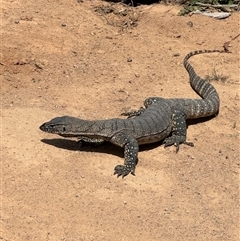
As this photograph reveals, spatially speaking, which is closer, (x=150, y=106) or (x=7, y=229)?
(x=7, y=229)

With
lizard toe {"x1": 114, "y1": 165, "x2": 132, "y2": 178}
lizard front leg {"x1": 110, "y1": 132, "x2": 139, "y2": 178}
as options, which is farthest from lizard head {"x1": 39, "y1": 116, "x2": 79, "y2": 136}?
lizard toe {"x1": 114, "y1": 165, "x2": 132, "y2": 178}

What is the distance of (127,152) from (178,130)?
120cm

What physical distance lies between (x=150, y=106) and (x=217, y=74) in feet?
7.72

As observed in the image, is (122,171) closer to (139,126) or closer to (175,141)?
(139,126)

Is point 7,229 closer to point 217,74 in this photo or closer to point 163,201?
point 163,201

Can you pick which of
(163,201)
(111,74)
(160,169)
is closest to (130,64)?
(111,74)

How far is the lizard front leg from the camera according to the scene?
24.5ft

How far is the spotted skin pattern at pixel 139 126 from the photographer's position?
307 inches

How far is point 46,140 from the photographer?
26.6ft

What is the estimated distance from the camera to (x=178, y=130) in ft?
27.9

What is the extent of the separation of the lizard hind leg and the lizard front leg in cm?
77

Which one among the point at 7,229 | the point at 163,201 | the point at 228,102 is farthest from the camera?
the point at 228,102

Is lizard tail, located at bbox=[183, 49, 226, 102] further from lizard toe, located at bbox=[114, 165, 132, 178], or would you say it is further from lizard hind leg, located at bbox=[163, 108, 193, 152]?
lizard toe, located at bbox=[114, 165, 132, 178]

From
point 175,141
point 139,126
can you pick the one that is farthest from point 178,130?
point 139,126
